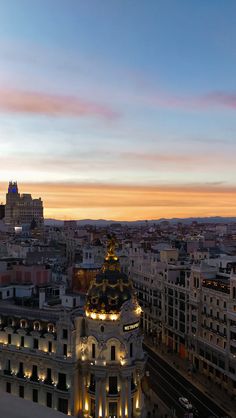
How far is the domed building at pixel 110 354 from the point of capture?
2486 inches

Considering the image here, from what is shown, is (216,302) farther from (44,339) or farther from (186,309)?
(44,339)

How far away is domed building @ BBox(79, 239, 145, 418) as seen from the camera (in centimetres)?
6316

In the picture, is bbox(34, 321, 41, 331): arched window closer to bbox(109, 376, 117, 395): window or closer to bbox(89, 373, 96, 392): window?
bbox(89, 373, 96, 392): window

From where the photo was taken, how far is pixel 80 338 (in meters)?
66.6

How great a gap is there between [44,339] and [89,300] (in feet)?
28.9

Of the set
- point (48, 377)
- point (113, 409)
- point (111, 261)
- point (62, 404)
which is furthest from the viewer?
point (111, 261)

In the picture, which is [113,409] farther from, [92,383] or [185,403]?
[185,403]

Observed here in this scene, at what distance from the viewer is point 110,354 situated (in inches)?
2542

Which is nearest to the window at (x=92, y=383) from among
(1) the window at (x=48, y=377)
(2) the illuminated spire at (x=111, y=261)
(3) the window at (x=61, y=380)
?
(3) the window at (x=61, y=380)

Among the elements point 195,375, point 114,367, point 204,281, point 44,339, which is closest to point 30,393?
point 44,339

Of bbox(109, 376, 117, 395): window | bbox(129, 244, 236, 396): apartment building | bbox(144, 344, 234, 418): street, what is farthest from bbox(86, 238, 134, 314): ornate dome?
bbox(129, 244, 236, 396): apartment building

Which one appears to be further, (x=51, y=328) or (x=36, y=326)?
(x=36, y=326)

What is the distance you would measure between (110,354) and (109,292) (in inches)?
332

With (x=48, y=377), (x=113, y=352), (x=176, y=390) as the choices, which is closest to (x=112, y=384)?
(x=113, y=352)
